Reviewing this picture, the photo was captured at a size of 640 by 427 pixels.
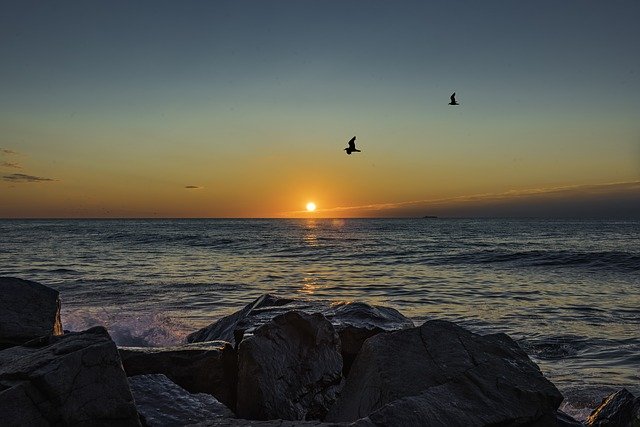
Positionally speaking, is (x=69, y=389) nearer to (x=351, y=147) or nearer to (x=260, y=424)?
(x=260, y=424)

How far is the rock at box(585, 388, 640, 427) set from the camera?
5.82 m

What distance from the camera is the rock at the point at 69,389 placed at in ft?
13.2

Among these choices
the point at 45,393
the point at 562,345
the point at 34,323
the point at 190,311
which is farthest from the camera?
the point at 190,311

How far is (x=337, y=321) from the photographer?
784 cm

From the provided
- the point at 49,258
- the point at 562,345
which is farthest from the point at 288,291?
the point at 49,258

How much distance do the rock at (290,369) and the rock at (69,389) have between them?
1543 millimetres

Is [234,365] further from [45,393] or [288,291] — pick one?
[288,291]

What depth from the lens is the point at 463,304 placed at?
55.1 ft

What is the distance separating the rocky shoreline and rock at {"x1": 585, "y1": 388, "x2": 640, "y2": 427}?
1 centimetres

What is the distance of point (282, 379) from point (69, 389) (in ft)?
7.62

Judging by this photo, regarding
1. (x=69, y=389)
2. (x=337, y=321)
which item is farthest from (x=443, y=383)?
(x=69, y=389)

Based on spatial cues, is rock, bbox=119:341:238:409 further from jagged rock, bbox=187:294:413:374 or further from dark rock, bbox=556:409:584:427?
dark rock, bbox=556:409:584:427

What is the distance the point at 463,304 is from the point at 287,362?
39.2 ft

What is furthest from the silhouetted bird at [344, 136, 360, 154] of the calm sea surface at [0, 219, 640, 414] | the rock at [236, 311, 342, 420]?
the rock at [236, 311, 342, 420]
